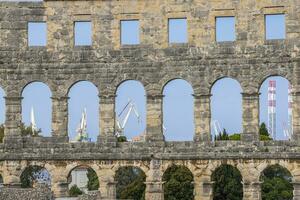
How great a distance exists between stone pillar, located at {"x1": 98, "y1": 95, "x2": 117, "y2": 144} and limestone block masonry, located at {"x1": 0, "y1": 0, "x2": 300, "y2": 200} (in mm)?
42

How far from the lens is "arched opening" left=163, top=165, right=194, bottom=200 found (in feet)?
184

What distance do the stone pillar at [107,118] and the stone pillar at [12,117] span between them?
350 centimetres

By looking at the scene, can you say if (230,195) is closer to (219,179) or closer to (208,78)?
(219,179)

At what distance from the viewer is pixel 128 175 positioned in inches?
2813

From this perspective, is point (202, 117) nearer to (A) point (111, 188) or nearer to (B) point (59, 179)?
(A) point (111, 188)

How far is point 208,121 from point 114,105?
4.06 meters

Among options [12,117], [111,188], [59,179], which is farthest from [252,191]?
[12,117]

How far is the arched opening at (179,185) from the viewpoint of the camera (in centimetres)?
5606

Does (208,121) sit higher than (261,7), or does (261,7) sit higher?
(261,7)

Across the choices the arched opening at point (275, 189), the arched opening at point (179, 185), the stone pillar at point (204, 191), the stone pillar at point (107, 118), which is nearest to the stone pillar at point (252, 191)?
the stone pillar at point (204, 191)

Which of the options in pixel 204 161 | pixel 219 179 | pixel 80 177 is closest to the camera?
pixel 204 161

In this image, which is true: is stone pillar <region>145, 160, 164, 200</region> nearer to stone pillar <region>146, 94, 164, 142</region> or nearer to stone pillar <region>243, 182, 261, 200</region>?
stone pillar <region>146, 94, 164, 142</region>

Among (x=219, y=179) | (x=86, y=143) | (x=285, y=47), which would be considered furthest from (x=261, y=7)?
(x=219, y=179)

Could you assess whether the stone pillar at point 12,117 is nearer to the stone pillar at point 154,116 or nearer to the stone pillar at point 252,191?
the stone pillar at point 154,116
